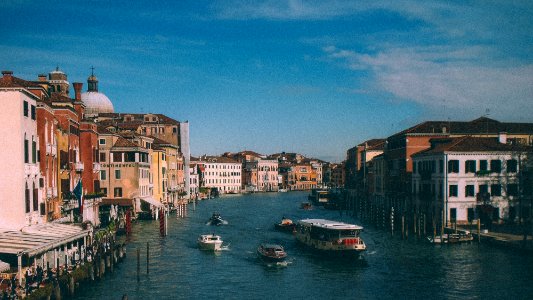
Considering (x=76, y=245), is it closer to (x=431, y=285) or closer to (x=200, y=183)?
(x=431, y=285)

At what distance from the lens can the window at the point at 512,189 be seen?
4831 cm

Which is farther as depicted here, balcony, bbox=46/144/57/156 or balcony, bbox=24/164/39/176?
balcony, bbox=46/144/57/156

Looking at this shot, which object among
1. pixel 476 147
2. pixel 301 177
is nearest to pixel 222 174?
pixel 301 177

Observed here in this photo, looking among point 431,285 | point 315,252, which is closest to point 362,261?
point 315,252

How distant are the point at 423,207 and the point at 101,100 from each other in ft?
190

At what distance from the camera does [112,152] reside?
63062 millimetres

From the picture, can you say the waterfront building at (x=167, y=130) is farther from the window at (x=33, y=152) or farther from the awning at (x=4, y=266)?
the awning at (x=4, y=266)

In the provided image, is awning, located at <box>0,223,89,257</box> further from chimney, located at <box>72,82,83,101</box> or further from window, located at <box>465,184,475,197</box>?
window, located at <box>465,184,475,197</box>

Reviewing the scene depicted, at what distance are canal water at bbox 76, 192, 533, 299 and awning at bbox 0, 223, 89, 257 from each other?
267 cm

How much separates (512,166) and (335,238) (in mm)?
17792

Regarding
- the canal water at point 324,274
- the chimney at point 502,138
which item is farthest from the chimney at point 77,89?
the chimney at point 502,138

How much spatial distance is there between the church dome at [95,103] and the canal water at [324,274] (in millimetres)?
49443

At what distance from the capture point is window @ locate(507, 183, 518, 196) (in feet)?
159

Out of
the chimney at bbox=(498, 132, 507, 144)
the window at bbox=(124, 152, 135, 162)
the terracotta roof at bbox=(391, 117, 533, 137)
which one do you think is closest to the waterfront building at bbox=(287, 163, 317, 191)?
the window at bbox=(124, 152, 135, 162)
